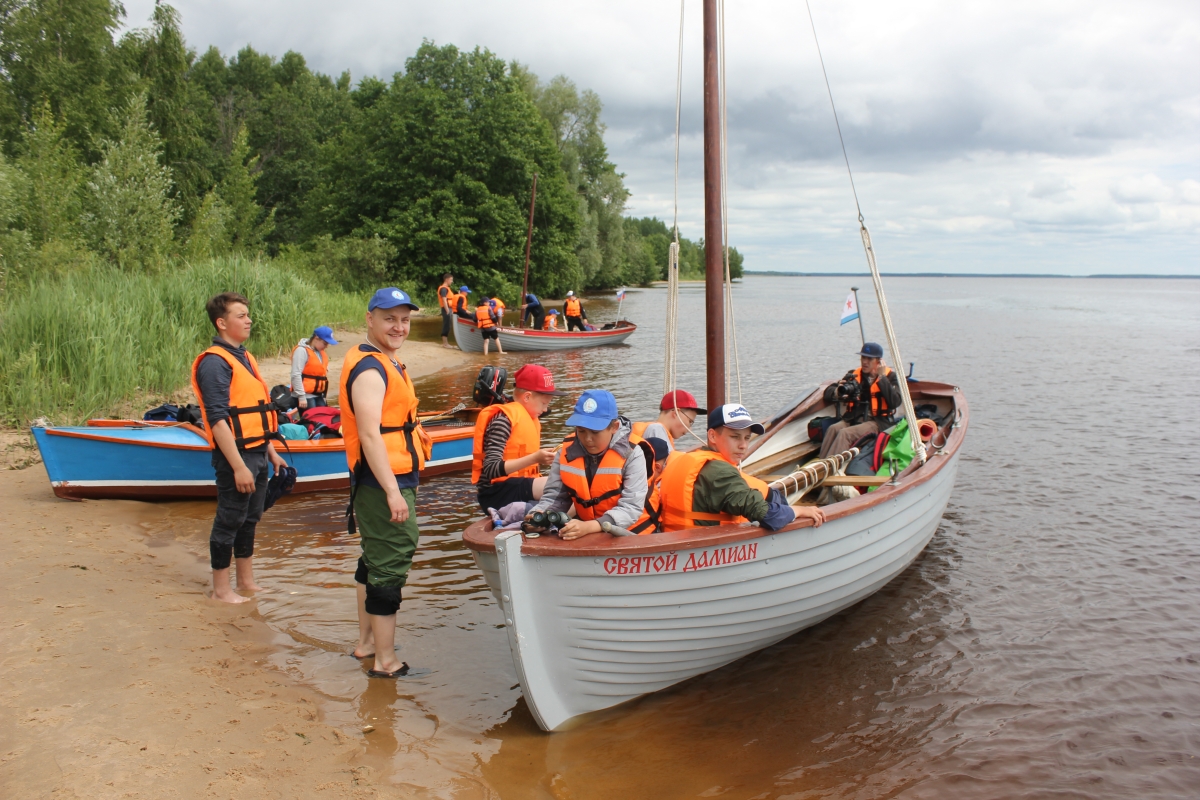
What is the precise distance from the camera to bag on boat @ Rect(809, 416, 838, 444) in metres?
8.66

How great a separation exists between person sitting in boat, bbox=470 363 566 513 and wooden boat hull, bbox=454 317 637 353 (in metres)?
17.7

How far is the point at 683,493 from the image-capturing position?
14.3 feet

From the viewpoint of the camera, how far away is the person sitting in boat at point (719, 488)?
422 cm

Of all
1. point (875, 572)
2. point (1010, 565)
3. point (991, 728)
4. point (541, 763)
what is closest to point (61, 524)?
point (541, 763)

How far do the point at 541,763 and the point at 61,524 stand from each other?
503 cm

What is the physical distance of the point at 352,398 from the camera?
3.77m

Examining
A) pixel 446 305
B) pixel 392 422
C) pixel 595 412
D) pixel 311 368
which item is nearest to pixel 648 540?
pixel 595 412

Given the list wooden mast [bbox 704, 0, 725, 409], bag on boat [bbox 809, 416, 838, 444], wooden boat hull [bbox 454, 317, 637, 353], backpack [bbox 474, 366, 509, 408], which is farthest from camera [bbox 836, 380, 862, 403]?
wooden boat hull [bbox 454, 317, 637, 353]

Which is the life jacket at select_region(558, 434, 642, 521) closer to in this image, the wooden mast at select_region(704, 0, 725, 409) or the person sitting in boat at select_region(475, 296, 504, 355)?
the wooden mast at select_region(704, 0, 725, 409)

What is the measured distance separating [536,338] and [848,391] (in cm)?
1582

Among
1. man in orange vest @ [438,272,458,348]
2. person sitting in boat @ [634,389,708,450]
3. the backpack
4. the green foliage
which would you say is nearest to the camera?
the backpack

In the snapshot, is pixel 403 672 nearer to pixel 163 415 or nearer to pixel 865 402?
pixel 163 415

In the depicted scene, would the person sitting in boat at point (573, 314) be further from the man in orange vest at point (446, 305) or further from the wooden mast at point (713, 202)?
the wooden mast at point (713, 202)

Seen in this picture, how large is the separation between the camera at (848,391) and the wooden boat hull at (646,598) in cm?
338
